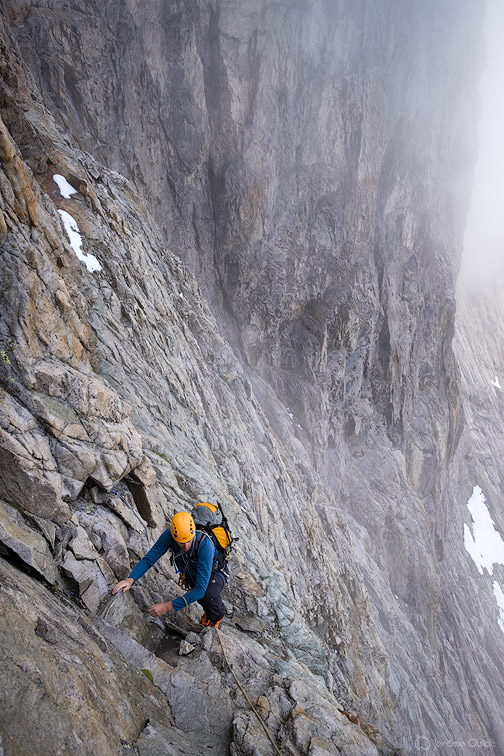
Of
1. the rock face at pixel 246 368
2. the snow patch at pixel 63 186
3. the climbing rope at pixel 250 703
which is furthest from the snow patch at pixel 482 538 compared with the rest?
the snow patch at pixel 63 186

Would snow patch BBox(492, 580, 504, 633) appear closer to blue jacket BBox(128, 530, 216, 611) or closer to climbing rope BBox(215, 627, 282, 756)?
climbing rope BBox(215, 627, 282, 756)

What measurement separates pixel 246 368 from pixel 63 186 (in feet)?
47.2

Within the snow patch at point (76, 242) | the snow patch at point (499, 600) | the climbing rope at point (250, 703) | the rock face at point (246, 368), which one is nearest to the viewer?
the climbing rope at point (250, 703)

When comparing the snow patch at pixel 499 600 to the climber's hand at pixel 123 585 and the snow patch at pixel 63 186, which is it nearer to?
the climber's hand at pixel 123 585

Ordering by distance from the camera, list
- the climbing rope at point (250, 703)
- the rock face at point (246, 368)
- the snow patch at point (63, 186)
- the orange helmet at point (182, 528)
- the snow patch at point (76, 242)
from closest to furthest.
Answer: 1. the climbing rope at point (250, 703)
2. the rock face at point (246, 368)
3. the orange helmet at point (182, 528)
4. the snow patch at point (76, 242)
5. the snow patch at point (63, 186)

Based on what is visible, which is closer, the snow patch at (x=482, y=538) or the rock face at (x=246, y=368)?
the rock face at (x=246, y=368)

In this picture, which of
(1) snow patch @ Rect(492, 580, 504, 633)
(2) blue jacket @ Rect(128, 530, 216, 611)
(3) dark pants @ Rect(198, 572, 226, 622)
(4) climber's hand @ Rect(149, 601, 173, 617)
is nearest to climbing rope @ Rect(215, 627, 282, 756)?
(3) dark pants @ Rect(198, 572, 226, 622)

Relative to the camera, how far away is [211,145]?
23156 mm

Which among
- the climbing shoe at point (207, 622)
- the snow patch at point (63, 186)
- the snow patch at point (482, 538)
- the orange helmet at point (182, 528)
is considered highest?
the snow patch at point (63, 186)

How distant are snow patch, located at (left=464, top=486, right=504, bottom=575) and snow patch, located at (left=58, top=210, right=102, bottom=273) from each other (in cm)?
4071

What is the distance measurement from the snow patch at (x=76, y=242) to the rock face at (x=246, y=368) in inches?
4.6

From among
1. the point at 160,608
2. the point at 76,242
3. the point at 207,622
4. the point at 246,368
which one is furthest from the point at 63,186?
the point at 246,368

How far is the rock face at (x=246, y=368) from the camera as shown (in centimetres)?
478

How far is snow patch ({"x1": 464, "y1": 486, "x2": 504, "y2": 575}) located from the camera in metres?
39.0
